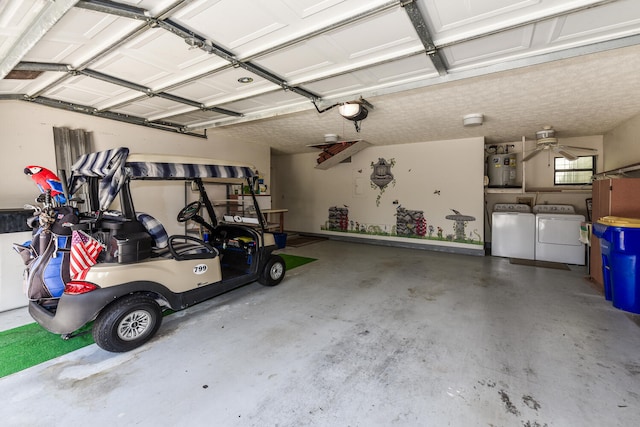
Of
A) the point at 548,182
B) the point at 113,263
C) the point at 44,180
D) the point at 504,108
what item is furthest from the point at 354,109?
the point at 548,182

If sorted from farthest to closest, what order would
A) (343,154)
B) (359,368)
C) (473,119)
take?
(343,154) < (473,119) < (359,368)

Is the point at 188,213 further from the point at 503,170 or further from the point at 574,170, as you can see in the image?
the point at 574,170

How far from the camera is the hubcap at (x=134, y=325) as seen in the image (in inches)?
96.7

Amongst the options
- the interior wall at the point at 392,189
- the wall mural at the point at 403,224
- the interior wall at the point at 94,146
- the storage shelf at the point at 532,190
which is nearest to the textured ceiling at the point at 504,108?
the interior wall at the point at 392,189

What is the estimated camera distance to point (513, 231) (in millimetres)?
6043

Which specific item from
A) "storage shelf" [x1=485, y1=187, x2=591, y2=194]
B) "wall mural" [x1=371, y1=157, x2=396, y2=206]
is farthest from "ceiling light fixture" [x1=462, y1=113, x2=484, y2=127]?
"wall mural" [x1=371, y1=157, x2=396, y2=206]

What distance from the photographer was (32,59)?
8.13 ft

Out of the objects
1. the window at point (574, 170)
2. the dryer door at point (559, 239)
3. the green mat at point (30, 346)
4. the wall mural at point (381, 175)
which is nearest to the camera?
the green mat at point (30, 346)

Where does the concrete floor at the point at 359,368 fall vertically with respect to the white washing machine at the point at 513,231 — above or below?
below

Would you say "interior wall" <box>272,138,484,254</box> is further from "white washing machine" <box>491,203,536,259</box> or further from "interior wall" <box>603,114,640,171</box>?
"interior wall" <box>603,114,640,171</box>

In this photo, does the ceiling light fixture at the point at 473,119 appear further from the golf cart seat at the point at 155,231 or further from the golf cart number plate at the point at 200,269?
the golf cart seat at the point at 155,231

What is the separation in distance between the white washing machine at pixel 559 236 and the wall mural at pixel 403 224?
114cm

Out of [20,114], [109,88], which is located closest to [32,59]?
[109,88]

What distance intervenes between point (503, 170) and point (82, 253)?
7.53 metres
